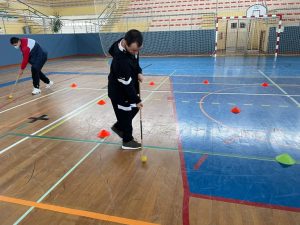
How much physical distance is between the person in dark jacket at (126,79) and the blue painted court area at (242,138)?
32.9 inches

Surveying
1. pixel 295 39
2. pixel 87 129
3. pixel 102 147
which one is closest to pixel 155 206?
pixel 102 147

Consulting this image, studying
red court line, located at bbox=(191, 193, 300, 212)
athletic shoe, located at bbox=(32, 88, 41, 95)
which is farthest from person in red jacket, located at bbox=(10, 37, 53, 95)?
red court line, located at bbox=(191, 193, 300, 212)

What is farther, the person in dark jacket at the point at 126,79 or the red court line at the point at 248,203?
the person in dark jacket at the point at 126,79

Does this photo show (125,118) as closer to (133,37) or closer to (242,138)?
(133,37)

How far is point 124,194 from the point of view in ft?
8.46

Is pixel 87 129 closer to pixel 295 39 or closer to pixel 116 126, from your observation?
pixel 116 126

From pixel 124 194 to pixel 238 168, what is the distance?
133 cm

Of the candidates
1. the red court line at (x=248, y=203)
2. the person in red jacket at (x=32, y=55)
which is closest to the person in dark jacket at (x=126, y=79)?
the red court line at (x=248, y=203)

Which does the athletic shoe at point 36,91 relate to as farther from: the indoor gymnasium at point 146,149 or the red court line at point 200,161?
the red court line at point 200,161

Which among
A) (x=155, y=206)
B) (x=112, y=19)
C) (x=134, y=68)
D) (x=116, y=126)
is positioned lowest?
(x=155, y=206)

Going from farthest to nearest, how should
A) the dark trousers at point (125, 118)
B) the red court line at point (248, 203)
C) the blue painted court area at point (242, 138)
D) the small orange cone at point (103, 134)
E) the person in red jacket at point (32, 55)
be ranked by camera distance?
the person in red jacket at point (32, 55)
the small orange cone at point (103, 134)
the dark trousers at point (125, 118)
the blue painted court area at point (242, 138)
the red court line at point (248, 203)

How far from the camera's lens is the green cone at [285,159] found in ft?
9.90

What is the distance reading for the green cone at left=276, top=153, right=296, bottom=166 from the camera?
3.02 m

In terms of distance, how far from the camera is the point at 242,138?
12.2 feet
